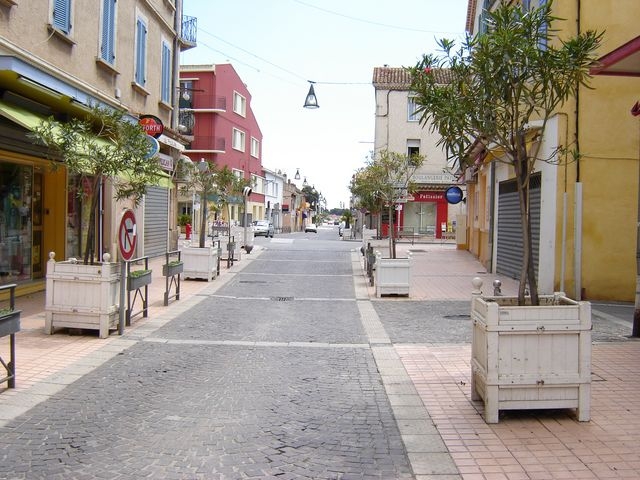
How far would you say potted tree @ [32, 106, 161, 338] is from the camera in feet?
26.4

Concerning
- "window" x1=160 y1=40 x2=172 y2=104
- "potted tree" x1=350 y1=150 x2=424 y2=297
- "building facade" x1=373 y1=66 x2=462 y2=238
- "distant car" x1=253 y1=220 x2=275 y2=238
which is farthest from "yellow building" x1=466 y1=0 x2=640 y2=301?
"distant car" x1=253 y1=220 x2=275 y2=238

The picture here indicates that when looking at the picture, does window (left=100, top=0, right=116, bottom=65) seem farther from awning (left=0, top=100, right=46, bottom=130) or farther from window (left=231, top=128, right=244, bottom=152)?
window (left=231, top=128, right=244, bottom=152)

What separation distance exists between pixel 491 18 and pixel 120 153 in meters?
5.41

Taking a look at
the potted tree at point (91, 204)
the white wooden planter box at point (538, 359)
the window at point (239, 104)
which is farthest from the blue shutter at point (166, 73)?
the window at point (239, 104)

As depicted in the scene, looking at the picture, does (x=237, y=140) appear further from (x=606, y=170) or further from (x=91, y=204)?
(x=91, y=204)

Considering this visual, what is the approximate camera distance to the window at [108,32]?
46.0 ft

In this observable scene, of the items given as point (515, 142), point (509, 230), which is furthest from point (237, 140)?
point (515, 142)

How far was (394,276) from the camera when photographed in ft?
43.4

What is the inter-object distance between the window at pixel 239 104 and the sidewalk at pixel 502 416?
1610 inches

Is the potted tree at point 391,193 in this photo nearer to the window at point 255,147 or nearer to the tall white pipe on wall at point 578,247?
the tall white pipe on wall at point 578,247

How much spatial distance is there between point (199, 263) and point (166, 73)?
796 centimetres

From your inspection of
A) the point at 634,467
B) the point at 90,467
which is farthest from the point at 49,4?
the point at 634,467

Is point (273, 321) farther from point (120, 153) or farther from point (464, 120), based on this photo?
point (464, 120)

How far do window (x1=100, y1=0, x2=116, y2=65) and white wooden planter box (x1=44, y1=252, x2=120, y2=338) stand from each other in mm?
7607
